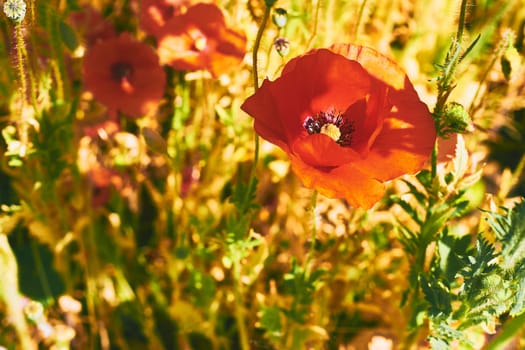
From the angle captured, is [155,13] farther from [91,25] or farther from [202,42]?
[91,25]

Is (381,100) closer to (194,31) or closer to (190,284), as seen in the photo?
(194,31)

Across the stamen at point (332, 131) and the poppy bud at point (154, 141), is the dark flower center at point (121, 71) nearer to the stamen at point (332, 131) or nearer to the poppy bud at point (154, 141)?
the poppy bud at point (154, 141)

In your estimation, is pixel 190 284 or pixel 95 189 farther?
pixel 95 189

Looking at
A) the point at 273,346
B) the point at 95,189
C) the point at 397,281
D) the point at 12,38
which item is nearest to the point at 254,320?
the point at 273,346

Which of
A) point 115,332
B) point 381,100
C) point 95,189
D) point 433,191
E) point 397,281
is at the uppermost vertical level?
point 381,100

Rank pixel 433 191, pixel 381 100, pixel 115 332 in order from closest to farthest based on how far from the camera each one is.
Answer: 1. pixel 381 100
2. pixel 433 191
3. pixel 115 332

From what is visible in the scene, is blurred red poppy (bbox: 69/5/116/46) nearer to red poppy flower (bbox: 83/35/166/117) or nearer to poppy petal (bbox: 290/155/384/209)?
red poppy flower (bbox: 83/35/166/117)
